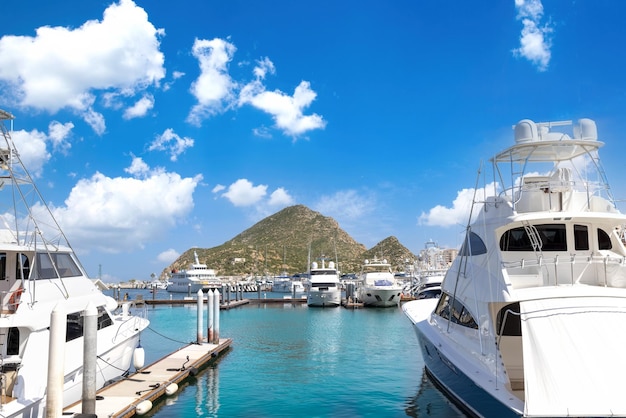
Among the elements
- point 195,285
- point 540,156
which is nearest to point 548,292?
point 540,156

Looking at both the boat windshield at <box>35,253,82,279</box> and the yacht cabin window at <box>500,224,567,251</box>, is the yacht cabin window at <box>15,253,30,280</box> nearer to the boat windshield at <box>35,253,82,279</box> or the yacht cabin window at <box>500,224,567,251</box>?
the boat windshield at <box>35,253,82,279</box>

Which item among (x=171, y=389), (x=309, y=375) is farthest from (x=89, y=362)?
(x=309, y=375)

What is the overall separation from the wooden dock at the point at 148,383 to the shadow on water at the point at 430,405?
805 centimetres

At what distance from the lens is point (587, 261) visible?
1268 cm

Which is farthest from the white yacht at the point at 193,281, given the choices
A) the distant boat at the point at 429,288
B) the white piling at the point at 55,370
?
the white piling at the point at 55,370

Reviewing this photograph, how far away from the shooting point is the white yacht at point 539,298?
370 inches

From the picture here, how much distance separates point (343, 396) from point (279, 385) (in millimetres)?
3037

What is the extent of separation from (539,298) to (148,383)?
13.2 metres

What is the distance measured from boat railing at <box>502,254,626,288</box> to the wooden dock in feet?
35.8

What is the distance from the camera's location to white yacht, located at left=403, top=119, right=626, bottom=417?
30.8 feet

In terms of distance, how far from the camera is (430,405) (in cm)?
1636

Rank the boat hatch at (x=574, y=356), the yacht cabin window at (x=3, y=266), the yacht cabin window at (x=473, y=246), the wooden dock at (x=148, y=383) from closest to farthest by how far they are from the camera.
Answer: the boat hatch at (x=574, y=356) < the yacht cabin window at (x=473, y=246) < the wooden dock at (x=148, y=383) < the yacht cabin window at (x=3, y=266)

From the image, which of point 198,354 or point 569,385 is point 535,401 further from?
point 198,354

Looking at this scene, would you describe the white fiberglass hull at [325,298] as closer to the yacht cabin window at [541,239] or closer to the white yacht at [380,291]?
the white yacht at [380,291]
